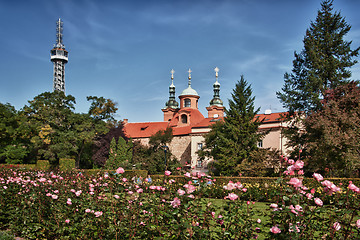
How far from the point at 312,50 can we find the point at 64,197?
74.3 ft

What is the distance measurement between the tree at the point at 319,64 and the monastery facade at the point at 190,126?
308 inches

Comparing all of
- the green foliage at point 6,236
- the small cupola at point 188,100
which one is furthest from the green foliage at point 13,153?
the green foliage at point 6,236

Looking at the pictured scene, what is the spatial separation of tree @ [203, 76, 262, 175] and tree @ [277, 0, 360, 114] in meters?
3.27

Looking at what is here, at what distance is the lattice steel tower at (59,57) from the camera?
86375 millimetres

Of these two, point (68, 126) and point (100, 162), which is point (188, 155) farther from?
point (68, 126)

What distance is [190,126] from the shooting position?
147 ft

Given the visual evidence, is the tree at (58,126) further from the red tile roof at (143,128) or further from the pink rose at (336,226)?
the pink rose at (336,226)

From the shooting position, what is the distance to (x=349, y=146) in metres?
17.9

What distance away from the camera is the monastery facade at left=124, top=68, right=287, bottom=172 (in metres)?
34.7

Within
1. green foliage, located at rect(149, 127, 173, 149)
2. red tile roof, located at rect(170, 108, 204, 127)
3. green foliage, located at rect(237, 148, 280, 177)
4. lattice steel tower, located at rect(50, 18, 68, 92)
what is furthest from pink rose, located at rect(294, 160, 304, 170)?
lattice steel tower, located at rect(50, 18, 68, 92)

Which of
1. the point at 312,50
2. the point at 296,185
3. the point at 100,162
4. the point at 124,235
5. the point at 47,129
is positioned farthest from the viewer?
the point at 100,162

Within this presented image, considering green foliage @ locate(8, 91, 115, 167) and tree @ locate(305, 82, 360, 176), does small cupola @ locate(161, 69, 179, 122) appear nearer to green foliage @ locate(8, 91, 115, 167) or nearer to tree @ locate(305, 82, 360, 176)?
green foliage @ locate(8, 91, 115, 167)

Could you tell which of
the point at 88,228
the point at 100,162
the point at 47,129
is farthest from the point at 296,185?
the point at 100,162

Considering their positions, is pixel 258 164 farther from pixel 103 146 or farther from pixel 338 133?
pixel 103 146
